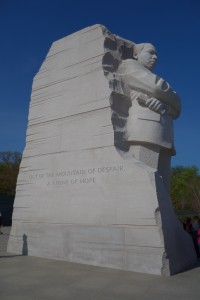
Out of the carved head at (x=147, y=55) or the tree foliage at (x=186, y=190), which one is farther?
the tree foliage at (x=186, y=190)


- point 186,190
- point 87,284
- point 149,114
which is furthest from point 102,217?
point 186,190

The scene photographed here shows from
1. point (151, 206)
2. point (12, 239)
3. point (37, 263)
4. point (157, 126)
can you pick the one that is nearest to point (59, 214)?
point (37, 263)

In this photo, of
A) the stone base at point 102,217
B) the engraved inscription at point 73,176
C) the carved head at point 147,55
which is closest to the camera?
the stone base at point 102,217

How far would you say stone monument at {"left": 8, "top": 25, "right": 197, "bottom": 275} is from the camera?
26.7 ft

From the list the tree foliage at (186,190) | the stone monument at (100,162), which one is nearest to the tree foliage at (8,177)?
the tree foliage at (186,190)

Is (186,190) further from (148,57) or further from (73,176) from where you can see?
(73,176)

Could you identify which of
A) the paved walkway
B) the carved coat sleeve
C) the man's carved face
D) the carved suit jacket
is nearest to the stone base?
the paved walkway

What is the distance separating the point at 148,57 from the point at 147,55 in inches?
2.6

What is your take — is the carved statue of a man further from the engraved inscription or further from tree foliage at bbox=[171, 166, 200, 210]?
tree foliage at bbox=[171, 166, 200, 210]

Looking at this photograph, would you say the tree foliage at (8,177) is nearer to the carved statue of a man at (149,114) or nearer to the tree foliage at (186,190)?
the tree foliage at (186,190)

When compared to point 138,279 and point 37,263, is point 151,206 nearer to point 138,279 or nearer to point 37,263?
point 138,279

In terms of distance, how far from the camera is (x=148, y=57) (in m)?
10.4

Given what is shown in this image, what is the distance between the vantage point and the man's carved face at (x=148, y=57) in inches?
407

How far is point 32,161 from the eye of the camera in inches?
435
